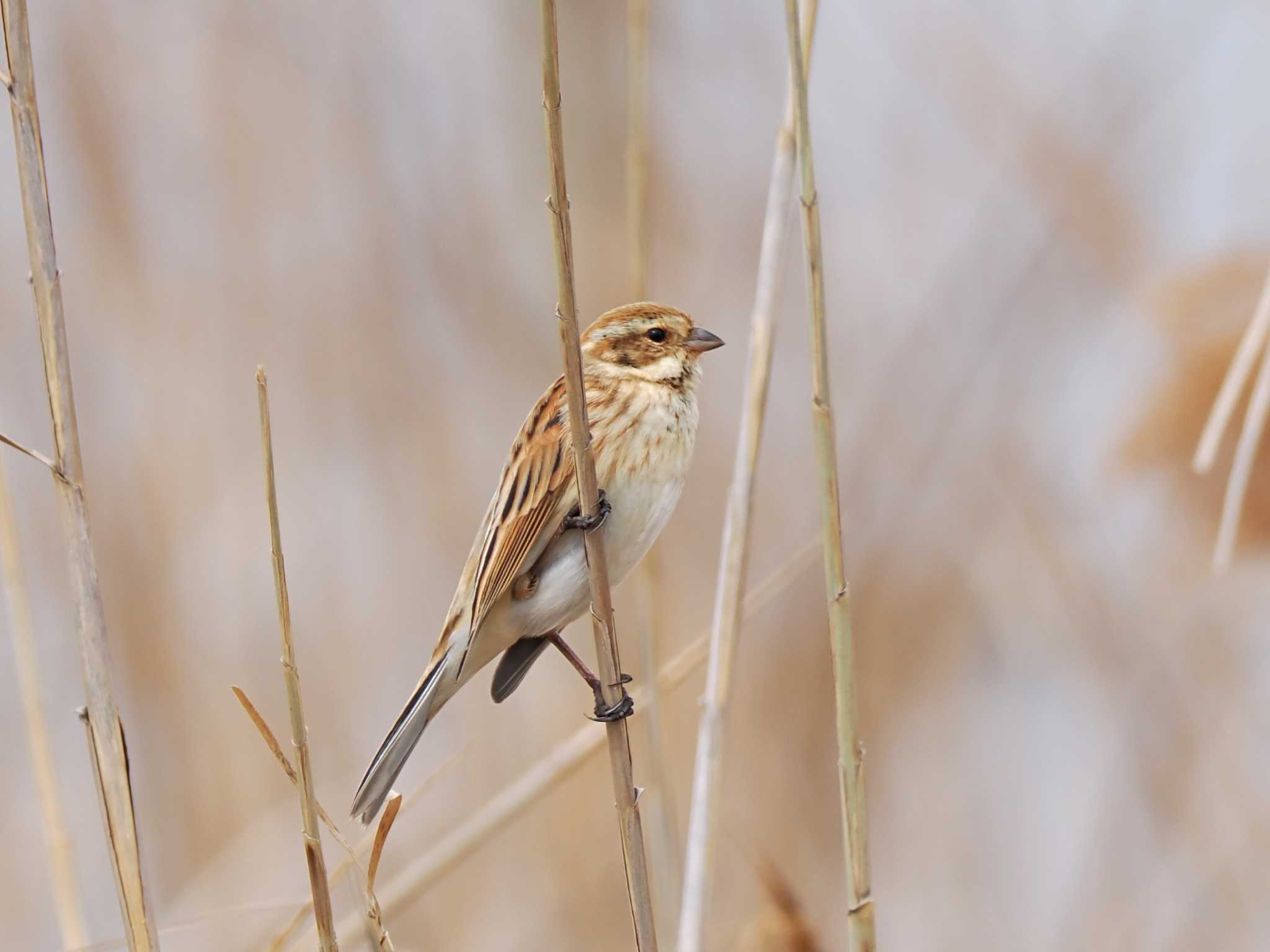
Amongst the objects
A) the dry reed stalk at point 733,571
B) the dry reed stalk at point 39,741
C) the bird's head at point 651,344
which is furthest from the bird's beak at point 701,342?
the dry reed stalk at point 39,741

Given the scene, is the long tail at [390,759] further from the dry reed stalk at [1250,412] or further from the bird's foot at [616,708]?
the dry reed stalk at [1250,412]

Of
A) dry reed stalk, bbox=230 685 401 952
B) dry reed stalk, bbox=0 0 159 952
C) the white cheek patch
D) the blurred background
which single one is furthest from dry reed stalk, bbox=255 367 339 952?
the blurred background

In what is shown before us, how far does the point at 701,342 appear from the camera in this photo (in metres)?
2.32

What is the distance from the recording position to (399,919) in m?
2.97

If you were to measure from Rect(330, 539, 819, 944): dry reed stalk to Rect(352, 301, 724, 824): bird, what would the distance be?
5.1 inches

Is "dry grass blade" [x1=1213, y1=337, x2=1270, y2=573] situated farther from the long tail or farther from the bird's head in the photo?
the long tail

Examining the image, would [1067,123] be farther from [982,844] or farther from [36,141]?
[36,141]

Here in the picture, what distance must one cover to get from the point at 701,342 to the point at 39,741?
1318 millimetres

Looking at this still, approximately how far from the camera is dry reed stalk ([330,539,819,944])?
210cm

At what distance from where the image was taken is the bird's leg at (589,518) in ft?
4.81

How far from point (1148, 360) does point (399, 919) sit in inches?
85.8

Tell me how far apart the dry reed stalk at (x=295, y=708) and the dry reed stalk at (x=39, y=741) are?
2.61 feet

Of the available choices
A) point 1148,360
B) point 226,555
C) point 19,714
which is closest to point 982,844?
point 1148,360

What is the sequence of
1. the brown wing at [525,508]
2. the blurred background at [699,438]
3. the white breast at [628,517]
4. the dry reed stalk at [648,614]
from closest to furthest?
the dry reed stalk at [648,614] → the brown wing at [525,508] → the white breast at [628,517] → the blurred background at [699,438]
